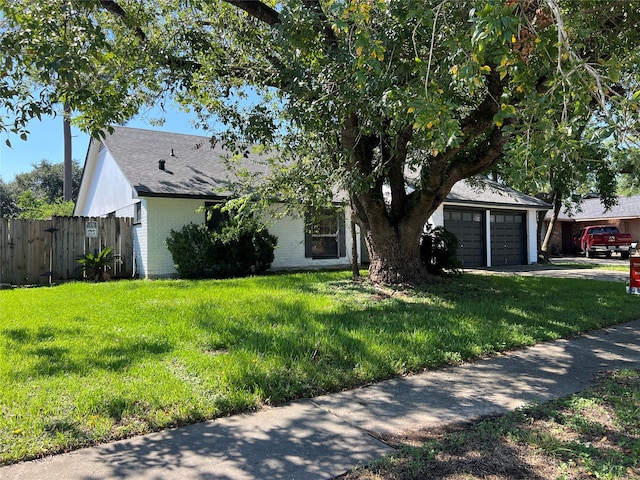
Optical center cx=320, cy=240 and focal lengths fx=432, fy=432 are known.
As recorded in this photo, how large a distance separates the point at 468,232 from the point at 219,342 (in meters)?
14.7

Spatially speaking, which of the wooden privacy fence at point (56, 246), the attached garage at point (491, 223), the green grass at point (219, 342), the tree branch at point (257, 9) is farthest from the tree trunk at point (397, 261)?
the wooden privacy fence at point (56, 246)

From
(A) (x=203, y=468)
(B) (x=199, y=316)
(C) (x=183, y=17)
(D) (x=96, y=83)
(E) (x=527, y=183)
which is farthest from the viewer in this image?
(C) (x=183, y=17)

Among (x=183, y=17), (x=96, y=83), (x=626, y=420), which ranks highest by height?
(x=183, y=17)

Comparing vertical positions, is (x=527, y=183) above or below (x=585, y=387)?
above

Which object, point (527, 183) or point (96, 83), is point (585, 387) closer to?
point (527, 183)

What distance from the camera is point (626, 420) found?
3.44m

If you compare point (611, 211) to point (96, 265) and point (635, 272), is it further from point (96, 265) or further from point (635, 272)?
point (96, 265)

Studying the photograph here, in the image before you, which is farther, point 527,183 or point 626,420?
point 527,183

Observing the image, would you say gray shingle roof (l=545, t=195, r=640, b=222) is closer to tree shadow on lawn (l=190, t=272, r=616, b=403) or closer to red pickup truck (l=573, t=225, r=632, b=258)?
red pickup truck (l=573, t=225, r=632, b=258)

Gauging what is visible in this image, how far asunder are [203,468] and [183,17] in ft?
28.6

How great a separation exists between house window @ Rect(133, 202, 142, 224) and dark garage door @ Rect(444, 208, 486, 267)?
11191mm

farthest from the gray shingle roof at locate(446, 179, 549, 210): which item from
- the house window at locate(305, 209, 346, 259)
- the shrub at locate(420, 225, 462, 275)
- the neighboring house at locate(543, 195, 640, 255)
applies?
the neighboring house at locate(543, 195, 640, 255)

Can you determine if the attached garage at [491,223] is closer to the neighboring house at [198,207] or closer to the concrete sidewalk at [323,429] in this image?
the neighboring house at [198,207]

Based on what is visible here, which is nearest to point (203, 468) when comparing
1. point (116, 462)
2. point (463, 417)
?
point (116, 462)
